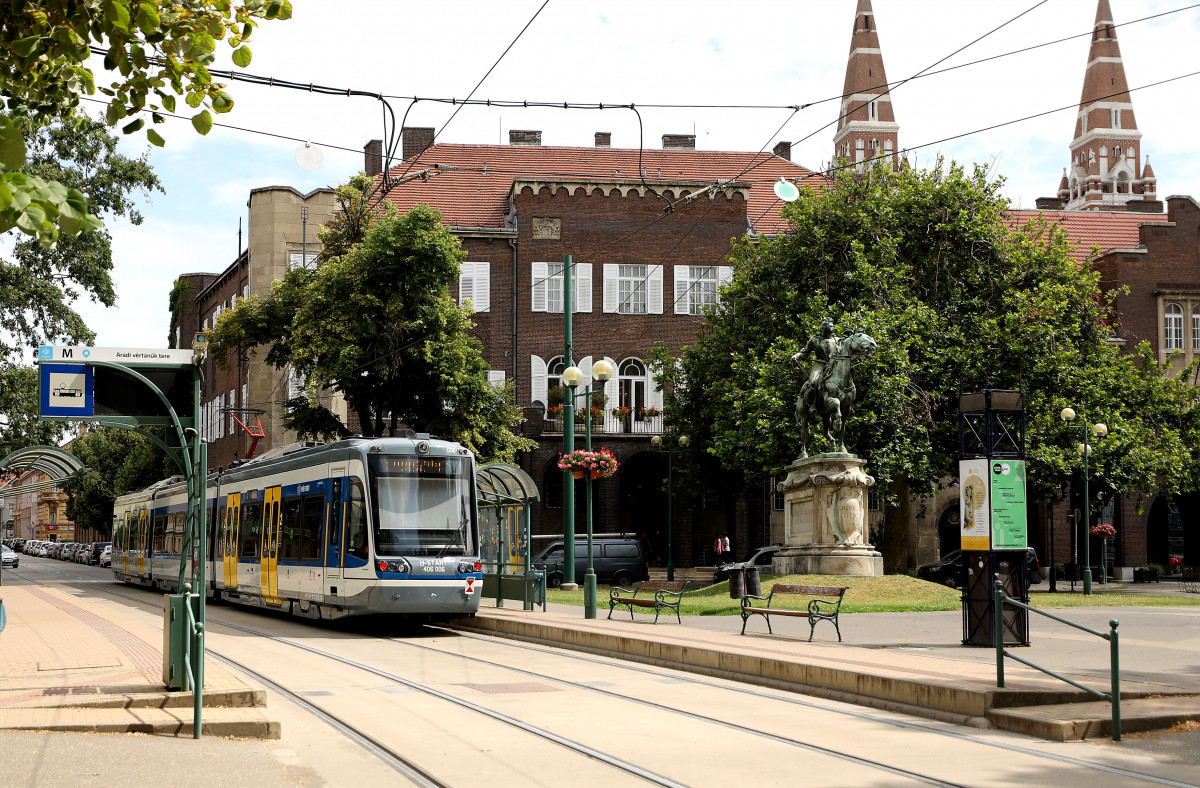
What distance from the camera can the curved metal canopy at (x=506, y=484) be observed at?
2458 cm

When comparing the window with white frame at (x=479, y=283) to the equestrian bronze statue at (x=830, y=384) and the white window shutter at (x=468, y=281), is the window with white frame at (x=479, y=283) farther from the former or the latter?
the equestrian bronze statue at (x=830, y=384)

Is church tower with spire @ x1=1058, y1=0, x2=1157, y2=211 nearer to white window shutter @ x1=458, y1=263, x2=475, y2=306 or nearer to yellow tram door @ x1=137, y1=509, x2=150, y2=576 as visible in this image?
white window shutter @ x1=458, y1=263, x2=475, y2=306

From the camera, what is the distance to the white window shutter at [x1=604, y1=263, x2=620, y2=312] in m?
48.5

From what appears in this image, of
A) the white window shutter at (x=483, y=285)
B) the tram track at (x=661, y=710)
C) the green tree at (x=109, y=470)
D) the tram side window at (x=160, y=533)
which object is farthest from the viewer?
the green tree at (x=109, y=470)

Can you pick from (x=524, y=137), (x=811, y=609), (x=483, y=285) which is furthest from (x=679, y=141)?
(x=811, y=609)

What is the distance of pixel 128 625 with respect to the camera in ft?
66.1

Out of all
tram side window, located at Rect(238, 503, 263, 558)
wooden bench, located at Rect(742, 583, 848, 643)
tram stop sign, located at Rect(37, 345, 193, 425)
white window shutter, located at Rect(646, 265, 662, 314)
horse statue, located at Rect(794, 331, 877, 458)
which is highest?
white window shutter, located at Rect(646, 265, 662, 314)

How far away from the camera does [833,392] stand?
28.2 metres

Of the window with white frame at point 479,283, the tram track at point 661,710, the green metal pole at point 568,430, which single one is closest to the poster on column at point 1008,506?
the tram track at point 661,710

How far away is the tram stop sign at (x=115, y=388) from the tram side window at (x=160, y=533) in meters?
23.8

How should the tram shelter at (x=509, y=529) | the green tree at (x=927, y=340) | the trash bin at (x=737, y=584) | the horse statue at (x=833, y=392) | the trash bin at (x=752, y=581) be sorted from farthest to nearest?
1. the green tree at (x=927, y=340)
2. the horse statue at (x=833, y=392)
3. the trash bin at (x=737, y=584)
4. the tram shelter at (x=509, y=529)
5. the trash bin at (x=752, y=581)

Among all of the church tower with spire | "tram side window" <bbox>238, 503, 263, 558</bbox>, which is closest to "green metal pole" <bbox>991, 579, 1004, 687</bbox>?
"tram side window" <bbox>238, 503, 263, 558</bbox>

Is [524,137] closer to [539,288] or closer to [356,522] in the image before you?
[539,288]

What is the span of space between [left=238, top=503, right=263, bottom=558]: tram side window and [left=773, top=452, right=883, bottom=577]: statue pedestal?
1136 centimetres
